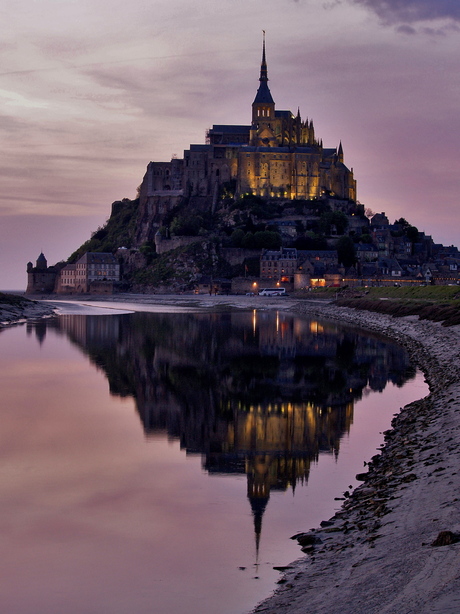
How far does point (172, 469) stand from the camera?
11.4m

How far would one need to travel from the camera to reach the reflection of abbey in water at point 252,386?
40.7ft

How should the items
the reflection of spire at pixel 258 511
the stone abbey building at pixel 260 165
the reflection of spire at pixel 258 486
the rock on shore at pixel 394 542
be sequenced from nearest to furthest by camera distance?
the rock on shore at pixel 394 542
the reflection of spire at pixel 258 511
the reflection of spire at pixel 258 486
the stone abbey building at pixel 260 165

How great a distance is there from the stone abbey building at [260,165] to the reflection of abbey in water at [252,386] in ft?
232

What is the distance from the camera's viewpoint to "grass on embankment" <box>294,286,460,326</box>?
1371 inches

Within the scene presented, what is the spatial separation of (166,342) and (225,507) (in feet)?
76.4

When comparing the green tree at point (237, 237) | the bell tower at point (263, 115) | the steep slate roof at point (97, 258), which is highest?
the bell tower at point (263, 115)

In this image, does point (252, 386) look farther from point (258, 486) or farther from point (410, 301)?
point (410, 301)

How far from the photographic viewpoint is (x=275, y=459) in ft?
39.1

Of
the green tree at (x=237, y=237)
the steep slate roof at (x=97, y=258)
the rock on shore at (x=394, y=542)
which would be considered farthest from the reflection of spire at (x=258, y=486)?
the steep slate roof at (x=97, y=258)

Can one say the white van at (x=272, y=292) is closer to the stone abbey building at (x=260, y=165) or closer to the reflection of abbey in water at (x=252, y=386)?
the stone abbey building at (x=260, y=165)

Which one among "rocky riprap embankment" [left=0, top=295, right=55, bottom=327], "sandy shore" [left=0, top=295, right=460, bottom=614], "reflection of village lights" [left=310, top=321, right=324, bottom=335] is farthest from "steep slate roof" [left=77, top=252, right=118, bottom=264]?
"sandy shore" [left=0, top=295, right=460, bottom=614]

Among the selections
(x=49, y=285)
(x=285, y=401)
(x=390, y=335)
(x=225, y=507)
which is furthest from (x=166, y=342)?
(x=49, y=285)

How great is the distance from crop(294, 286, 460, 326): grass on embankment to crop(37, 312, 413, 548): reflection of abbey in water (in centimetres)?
380

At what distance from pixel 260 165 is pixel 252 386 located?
294 feet
